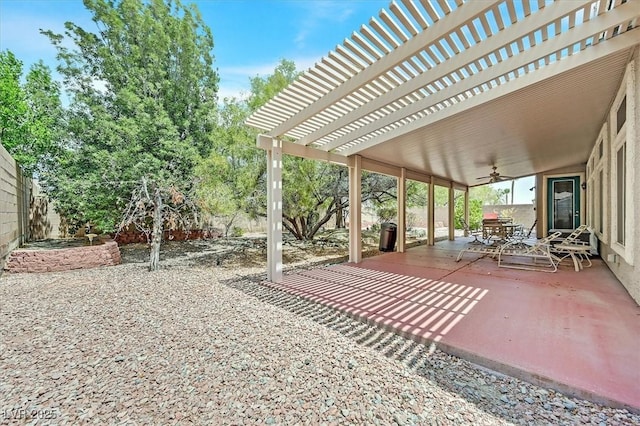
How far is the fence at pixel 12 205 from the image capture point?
6008 millimetres

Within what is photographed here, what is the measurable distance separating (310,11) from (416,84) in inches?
173

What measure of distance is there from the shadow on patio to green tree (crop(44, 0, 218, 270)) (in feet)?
17.8

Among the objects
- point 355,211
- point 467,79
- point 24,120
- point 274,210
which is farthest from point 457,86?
point 24,120

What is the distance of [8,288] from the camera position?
4812 millimetres

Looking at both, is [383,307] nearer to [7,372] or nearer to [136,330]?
[136,330]

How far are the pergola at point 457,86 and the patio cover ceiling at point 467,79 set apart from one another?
0.04ft

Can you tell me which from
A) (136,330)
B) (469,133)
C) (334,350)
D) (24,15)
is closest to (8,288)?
Answer: (136,330)

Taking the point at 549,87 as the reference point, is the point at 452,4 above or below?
above

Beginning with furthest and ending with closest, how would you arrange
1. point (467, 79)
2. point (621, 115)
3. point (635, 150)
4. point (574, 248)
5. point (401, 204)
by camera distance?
point (401, 204), point (574, 248), point (621, 115), point (467, 79), point (635, 150)

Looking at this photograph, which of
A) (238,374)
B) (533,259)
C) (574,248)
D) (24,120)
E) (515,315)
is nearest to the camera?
(238,374)

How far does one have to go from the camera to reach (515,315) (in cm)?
336

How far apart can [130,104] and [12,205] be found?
12.8 feet

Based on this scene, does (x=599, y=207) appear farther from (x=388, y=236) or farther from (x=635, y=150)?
(x=388, y=236)

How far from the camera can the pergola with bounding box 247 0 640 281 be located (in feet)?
8.94
